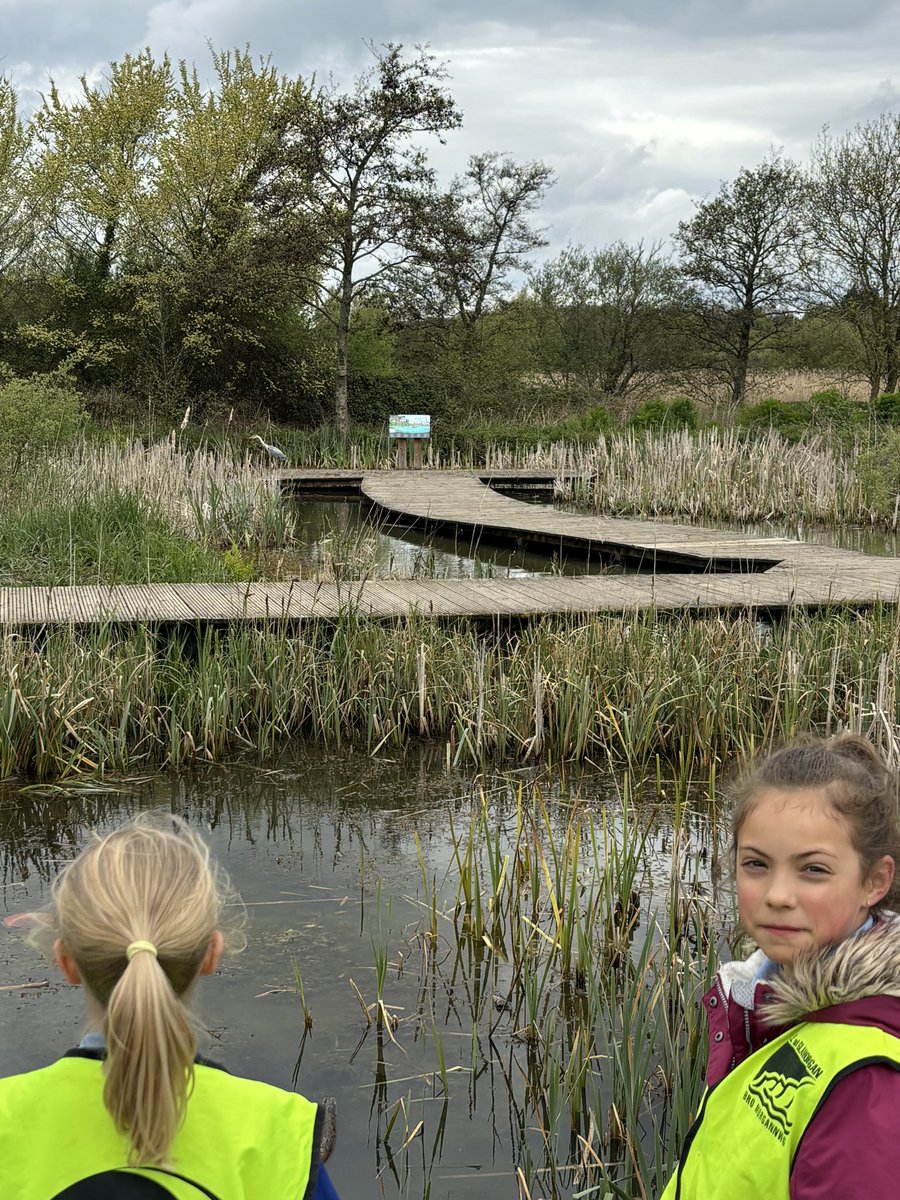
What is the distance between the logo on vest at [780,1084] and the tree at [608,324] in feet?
83.0

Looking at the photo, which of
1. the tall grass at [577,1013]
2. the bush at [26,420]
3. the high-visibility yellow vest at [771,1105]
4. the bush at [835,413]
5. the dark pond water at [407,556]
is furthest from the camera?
the bush at [835,413]

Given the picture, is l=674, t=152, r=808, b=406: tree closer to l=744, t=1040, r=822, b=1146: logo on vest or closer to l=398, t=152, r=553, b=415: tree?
l=398, t=152, r=553, b=415: tree

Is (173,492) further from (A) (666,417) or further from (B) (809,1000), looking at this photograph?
(B) (809,1000)

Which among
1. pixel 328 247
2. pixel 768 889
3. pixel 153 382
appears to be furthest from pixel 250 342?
pixel 768 889

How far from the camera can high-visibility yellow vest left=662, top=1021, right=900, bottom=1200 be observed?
47.8 inches

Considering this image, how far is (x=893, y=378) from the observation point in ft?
70.9

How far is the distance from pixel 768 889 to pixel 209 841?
9.91ft

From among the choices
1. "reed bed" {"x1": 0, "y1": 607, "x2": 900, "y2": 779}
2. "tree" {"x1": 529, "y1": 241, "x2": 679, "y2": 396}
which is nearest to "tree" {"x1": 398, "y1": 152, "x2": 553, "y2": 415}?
"tree" {"x1": 529, "y1": 241, "x2": 679, "y2": 396}

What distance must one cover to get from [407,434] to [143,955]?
1678 cm

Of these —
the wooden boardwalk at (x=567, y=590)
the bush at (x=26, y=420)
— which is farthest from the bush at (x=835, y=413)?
the bush at (x=26, y=420)

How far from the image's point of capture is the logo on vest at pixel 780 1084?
1229mm

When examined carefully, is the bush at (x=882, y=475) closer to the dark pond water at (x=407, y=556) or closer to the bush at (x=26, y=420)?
the dark pond water at (x=407, y=556)

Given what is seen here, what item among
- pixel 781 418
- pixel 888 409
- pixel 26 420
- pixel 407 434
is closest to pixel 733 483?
pixel 781 418

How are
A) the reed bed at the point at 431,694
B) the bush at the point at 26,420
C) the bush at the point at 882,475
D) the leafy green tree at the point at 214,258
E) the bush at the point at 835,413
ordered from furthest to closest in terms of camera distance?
the leafy green tree at the point at 214,258 < the bush at the point at 835,413 < the bush at the point at 882,475 < the bush at the point at 26,420 < the reed bed at the point at 431,694
